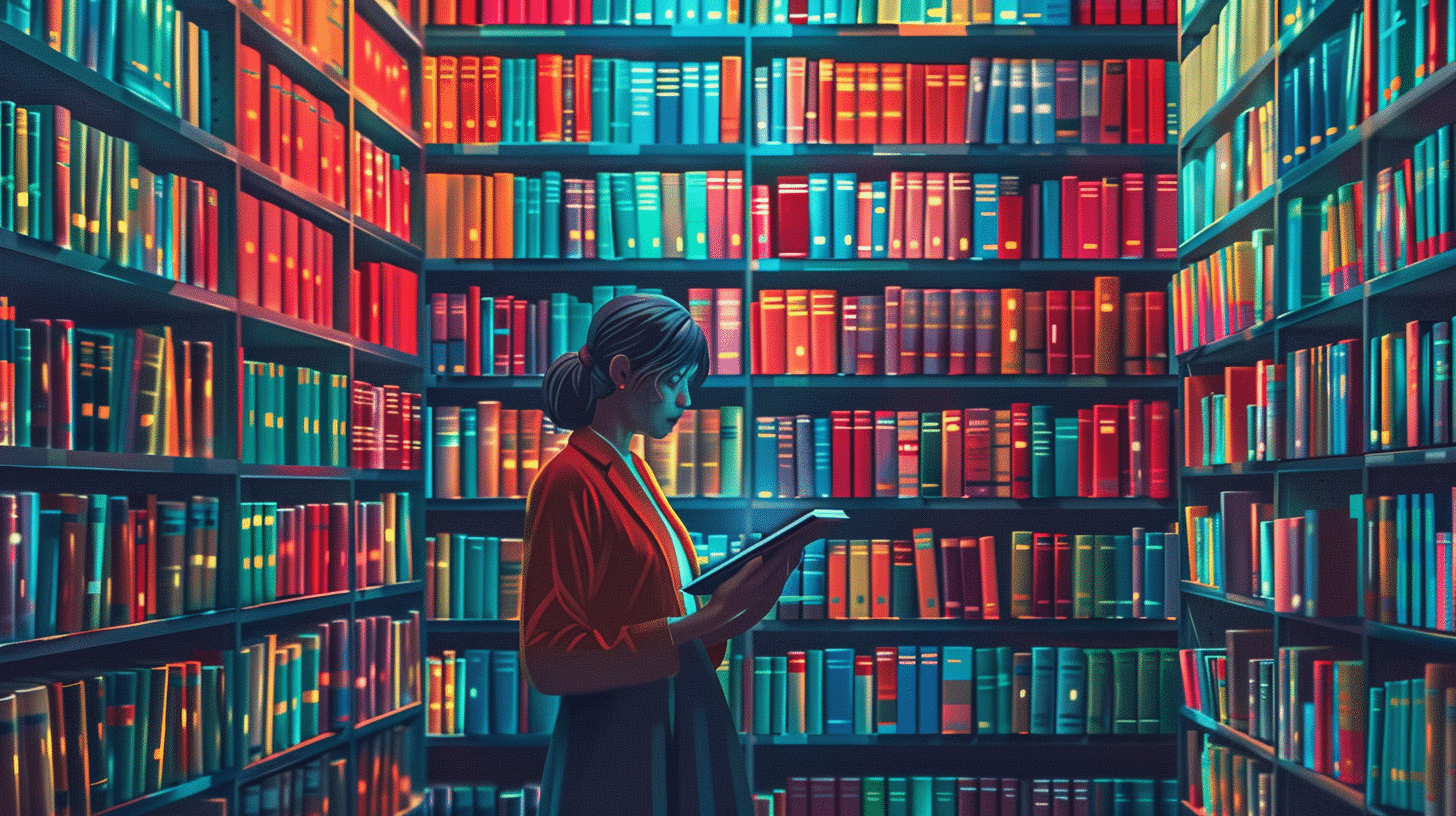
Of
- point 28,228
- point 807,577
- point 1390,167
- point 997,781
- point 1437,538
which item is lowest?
point 997,781

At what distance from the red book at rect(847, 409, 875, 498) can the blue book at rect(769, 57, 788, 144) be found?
0.87 meters

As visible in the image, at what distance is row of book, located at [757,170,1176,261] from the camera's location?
11.5 feet

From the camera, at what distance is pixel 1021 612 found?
3.44 m

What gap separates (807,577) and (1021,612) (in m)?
0.64

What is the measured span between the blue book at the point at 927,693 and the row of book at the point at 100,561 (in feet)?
6.34

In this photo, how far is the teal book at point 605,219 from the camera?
352cm

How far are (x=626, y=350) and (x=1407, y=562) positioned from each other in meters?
1.55

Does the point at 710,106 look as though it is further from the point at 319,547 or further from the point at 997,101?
the point at 319,547

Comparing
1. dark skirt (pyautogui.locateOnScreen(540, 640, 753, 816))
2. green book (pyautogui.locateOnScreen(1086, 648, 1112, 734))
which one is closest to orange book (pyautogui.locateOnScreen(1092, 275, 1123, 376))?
green book (pyautogui.locateOnScreen(1086, 648, 1112, 734))

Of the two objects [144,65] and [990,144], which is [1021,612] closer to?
[990,144]

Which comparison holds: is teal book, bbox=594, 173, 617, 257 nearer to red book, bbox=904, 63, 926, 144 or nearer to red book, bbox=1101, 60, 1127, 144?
red book, bbox=904, 63, 926, 144

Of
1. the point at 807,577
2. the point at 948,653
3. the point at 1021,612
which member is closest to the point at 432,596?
the point at 807,577

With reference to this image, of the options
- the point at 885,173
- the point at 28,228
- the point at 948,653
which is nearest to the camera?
the point at 28,228

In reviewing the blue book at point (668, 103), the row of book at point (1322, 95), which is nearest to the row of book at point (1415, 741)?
the row of book at point (1322, 95)
